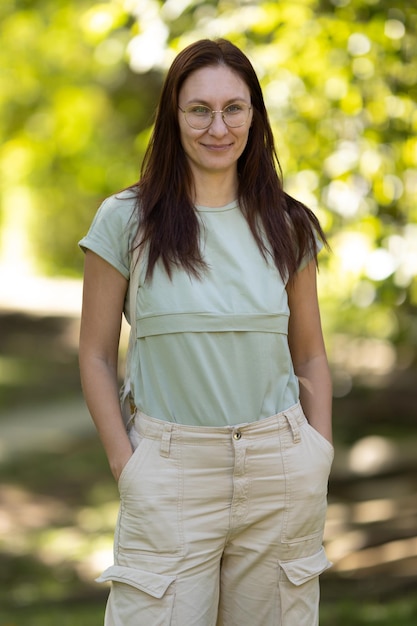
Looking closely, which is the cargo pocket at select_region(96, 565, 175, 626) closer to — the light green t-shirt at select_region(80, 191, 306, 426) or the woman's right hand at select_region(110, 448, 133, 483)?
the woman's right hand at select_region(110, 448, 133, 483)

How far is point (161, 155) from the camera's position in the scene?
2613 millimetres

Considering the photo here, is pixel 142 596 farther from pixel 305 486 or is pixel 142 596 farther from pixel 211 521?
pixel 305 486

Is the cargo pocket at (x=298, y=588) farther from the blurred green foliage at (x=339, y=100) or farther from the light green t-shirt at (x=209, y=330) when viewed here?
the blurred green foliage at (x=339, y=100)

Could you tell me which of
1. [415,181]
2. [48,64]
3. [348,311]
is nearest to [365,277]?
[415,181]

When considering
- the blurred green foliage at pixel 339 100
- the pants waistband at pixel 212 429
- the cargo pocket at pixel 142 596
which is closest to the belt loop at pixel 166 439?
the pants waistband at pixel 212 429

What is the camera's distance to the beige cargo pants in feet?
7.96

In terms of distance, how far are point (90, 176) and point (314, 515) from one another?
22.0ft

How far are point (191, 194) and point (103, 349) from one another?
1.45ft

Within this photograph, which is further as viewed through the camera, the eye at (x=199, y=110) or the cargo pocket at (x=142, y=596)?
the eye at (x=199, y=110)

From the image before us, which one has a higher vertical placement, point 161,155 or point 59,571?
point 161,155

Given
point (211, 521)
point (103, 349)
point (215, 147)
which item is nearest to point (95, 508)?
point (103, 349)

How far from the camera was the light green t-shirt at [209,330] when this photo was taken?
2.45 metres

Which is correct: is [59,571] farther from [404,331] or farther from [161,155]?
[161,155]

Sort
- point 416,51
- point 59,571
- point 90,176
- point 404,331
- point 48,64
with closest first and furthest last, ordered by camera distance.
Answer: point 416,51 → point 404,331 → point 59,571 → point 90,176 → point 48,64
